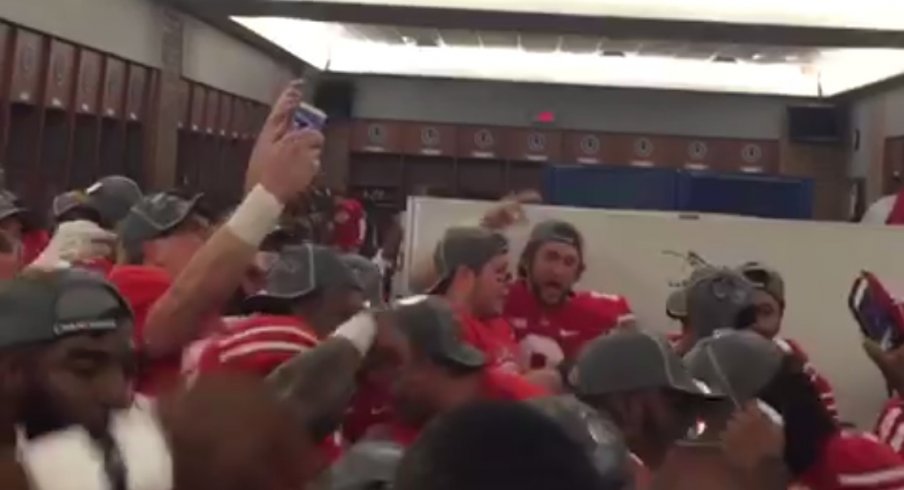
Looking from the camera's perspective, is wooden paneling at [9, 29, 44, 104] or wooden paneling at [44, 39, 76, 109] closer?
wooden paneling at [9, 29, 44, 104]

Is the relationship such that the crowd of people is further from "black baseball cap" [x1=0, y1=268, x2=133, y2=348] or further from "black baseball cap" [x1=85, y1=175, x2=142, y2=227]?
"black baseball cap" [x1=85, y1=175, x2=142, y2=227]

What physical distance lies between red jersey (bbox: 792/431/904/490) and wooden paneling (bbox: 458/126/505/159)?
13.8m

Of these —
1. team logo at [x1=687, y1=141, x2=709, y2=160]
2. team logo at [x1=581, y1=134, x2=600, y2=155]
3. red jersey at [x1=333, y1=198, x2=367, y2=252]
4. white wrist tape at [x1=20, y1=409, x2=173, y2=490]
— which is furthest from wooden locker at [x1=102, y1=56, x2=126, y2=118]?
white wrist tape at [x1=20, y1=409, x2=173, y2=490]

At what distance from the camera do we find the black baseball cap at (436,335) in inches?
99.1

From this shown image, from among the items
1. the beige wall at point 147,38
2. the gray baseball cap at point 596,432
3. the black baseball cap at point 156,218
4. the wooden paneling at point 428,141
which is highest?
the beige wall at point 147,38

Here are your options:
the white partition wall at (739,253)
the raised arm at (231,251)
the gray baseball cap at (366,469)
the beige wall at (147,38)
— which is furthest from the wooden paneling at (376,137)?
the gray baseball cap at (366,469)

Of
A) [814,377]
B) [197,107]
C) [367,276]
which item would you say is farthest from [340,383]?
[197,107]

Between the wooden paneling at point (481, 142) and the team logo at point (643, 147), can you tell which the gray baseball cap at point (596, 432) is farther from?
the team logo at point (643, 147)

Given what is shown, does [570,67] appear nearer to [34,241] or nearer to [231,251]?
[34,241]

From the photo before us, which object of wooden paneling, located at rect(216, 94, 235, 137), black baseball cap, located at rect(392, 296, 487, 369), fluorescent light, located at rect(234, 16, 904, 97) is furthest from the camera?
fluorescent light, located at rect(234, 16, 904, 97)

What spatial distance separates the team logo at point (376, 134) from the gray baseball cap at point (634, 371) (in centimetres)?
1397

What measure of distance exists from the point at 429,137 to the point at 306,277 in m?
13.5

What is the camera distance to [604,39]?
489 inches

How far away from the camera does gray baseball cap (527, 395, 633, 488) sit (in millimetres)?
1738
